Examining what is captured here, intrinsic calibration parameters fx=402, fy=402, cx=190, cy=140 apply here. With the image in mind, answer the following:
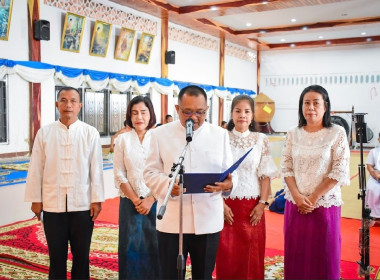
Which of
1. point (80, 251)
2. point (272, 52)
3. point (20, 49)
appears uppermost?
point (272, 52)

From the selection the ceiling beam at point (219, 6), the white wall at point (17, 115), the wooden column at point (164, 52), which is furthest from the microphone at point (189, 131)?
the wooden column at point (164, 52)

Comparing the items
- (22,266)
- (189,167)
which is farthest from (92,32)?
(189,167)

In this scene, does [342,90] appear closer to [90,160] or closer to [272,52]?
[272,52]

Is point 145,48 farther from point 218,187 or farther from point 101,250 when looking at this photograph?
point 218,187

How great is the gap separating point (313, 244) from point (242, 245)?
48 centimetres

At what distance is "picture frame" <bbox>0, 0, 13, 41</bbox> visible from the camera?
6582 mm

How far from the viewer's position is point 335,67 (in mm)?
15953

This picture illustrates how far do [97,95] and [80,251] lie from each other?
684 centimetres

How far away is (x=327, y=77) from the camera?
16.1 metres

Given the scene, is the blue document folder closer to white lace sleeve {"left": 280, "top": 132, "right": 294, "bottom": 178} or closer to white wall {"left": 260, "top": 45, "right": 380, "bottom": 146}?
white lace sleeve {"left": 280, "top": 132, "right": 294, "bottom": 178}

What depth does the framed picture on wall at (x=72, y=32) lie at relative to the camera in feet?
25.6

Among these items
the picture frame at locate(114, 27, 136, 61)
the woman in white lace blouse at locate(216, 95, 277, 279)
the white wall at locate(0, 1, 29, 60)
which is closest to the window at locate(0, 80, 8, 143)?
the white wall at locate(0, 1, 29, 60)

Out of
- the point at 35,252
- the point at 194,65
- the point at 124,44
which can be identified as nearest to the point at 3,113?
the point at 124,44

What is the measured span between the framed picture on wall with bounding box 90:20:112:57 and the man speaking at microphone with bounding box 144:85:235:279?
6.85 m
